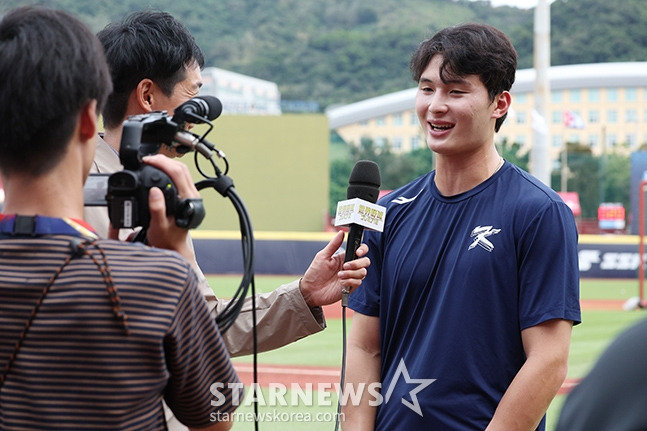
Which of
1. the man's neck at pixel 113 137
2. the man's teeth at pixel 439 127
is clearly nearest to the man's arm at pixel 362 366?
the man's teeth at pixel 439 127

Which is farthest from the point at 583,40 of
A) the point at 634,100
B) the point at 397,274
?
the point at 397,274

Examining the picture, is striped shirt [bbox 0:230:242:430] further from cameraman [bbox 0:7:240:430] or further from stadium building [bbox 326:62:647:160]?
stadium building [bbox 326:62:647:160]

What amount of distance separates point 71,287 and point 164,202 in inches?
11.4

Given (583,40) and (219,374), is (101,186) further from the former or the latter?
(583,40)

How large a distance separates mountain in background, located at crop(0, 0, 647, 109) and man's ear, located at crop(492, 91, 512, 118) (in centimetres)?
5884

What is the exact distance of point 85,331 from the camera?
1546 millimetres

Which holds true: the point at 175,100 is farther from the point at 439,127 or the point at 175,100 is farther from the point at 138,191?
the point at 138,191

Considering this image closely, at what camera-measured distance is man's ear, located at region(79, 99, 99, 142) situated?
65.1 inches

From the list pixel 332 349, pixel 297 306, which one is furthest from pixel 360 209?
pixel 332 349

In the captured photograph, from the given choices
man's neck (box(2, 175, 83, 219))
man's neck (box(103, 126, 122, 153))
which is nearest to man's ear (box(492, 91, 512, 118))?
man's neck (box(103, 126, 122, 153))

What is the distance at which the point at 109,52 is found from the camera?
2617 millimetres

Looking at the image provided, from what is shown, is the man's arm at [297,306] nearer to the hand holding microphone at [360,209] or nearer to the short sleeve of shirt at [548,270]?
the hand holding microphone at [360,209]

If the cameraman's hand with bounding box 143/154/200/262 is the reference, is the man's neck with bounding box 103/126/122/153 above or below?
above

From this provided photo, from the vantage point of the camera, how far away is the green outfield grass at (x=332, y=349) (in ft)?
23.1
